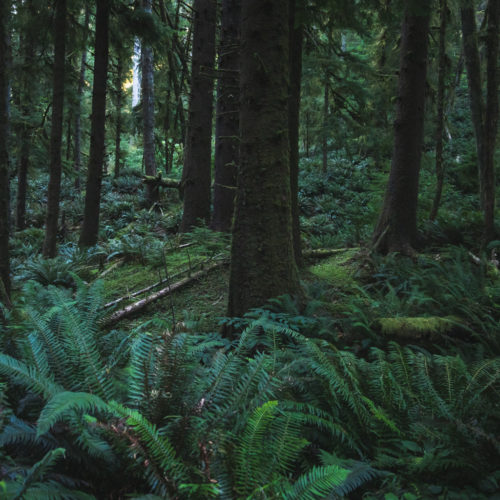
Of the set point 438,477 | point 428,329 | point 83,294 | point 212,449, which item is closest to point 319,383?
point 438,477

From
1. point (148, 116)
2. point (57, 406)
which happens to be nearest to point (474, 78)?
point (57, 406)

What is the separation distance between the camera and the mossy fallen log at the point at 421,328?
3.53 meters

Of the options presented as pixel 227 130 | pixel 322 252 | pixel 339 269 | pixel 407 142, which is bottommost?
pixel 339 269

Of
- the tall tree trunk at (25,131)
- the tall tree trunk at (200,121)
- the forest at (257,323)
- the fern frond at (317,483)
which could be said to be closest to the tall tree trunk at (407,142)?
the forest at (257,323)

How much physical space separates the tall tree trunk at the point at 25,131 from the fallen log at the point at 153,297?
739 cm

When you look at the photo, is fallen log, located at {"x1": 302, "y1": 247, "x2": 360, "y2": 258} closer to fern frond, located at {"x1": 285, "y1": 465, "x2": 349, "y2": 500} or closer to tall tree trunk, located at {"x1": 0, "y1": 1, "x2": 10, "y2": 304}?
tall tree trunk, located at {"x1": 0, "y1": 1, "x2": 10, "y2": 304}

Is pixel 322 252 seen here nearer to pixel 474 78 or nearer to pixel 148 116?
pixel 474 78

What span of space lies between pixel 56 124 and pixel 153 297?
5.09 metres

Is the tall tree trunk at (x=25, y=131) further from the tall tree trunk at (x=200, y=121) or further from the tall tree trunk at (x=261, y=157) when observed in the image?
the tall tree trunk at (x=261, y=157)

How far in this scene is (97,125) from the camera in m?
8.88

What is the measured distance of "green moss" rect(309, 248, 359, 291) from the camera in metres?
5.48

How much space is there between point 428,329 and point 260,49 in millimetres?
3205

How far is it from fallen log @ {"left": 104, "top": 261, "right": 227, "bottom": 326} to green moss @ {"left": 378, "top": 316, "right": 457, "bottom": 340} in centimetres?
232

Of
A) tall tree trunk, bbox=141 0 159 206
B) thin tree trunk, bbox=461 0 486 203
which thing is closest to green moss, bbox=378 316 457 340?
thin tree trunk, bbox=461 0 486 203
